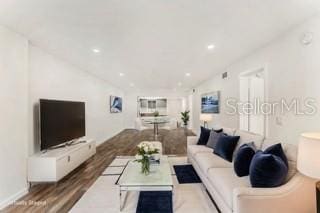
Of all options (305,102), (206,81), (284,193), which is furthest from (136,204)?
(206,81)

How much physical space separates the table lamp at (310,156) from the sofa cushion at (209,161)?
4.46 ft

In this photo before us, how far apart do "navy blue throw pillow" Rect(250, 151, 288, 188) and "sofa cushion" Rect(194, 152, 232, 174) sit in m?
0.96

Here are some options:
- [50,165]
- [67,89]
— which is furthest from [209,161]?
[67,89]

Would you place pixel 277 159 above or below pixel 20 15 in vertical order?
below

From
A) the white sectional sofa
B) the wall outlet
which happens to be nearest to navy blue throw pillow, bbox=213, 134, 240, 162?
the wall outlet

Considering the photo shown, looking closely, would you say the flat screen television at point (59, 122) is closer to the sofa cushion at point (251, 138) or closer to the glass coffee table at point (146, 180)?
the glass coffee table at point (146, 180)

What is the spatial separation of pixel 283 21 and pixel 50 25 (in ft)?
10.3

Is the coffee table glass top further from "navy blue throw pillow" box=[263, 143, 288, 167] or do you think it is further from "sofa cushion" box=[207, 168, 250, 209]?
"navy blue throw pillow" box=[263, 143, 288, 167]

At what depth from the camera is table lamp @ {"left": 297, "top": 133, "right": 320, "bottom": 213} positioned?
4.93 ft

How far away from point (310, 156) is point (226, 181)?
997 millimetres

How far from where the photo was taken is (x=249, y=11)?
2246 millimetres

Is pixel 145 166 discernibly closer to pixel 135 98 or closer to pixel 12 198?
pixel 12 198

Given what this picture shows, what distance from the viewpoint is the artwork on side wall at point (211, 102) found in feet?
20.6

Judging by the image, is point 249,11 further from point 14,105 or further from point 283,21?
point 14,105
